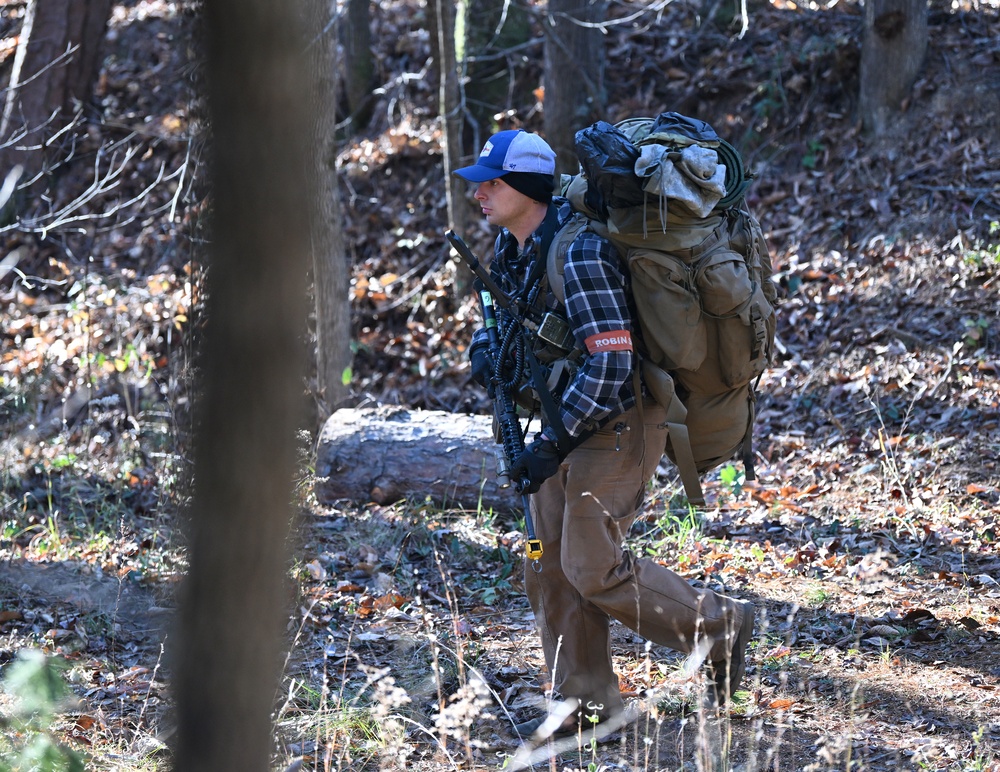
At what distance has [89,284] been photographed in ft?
37.7

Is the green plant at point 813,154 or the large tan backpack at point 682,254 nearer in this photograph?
the large tan backpack at point 682,254

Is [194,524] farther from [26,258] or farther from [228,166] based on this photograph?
[26,258]

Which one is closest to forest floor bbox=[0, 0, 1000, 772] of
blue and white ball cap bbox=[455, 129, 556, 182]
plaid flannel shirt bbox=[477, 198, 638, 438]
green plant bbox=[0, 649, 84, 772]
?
green plant bbox=[0, 649, 84, 772]

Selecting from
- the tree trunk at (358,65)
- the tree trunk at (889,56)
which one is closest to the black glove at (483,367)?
the tree trunk at (889,56)

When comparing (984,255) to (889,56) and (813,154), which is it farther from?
(889,56)

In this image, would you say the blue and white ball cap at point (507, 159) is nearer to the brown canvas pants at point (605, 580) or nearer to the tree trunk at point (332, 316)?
the brown canvas pants at point (605, 580)

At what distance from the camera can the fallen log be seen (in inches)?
268

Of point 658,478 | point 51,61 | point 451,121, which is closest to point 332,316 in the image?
point 451,121

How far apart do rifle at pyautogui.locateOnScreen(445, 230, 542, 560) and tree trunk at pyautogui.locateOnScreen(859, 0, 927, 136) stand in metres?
7.65

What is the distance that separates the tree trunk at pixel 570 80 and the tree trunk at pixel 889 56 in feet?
9.42

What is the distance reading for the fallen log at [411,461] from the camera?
22.4 feet

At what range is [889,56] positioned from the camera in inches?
400

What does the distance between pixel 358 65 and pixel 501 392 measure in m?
10.9

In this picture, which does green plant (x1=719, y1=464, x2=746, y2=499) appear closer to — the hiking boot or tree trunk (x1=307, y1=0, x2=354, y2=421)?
the hiking boot
